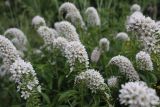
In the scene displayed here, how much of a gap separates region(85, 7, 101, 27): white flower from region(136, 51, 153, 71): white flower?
1603 mm

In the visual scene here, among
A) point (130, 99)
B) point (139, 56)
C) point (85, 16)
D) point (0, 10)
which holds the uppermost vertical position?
point (0, 10)

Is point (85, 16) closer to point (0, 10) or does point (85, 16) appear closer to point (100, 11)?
point (100, 11)

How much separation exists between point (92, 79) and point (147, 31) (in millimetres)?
577

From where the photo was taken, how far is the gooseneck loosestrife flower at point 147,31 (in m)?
3.49

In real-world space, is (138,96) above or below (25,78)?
below

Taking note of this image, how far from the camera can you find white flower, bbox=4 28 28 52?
5.03 metres

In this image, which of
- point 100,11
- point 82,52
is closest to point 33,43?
point 100,11

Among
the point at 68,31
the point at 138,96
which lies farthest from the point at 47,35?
the point at 138,96

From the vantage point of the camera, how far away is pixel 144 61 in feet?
11.7

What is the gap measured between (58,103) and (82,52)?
65 centimetres

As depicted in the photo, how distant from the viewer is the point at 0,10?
898 centimetres

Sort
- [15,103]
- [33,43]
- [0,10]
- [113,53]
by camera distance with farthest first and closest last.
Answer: [0,10]
[33,43]
[113,53]
[15,103]

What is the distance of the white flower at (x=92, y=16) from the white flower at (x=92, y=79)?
1795 mm

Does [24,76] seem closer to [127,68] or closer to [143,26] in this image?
[127,68]
